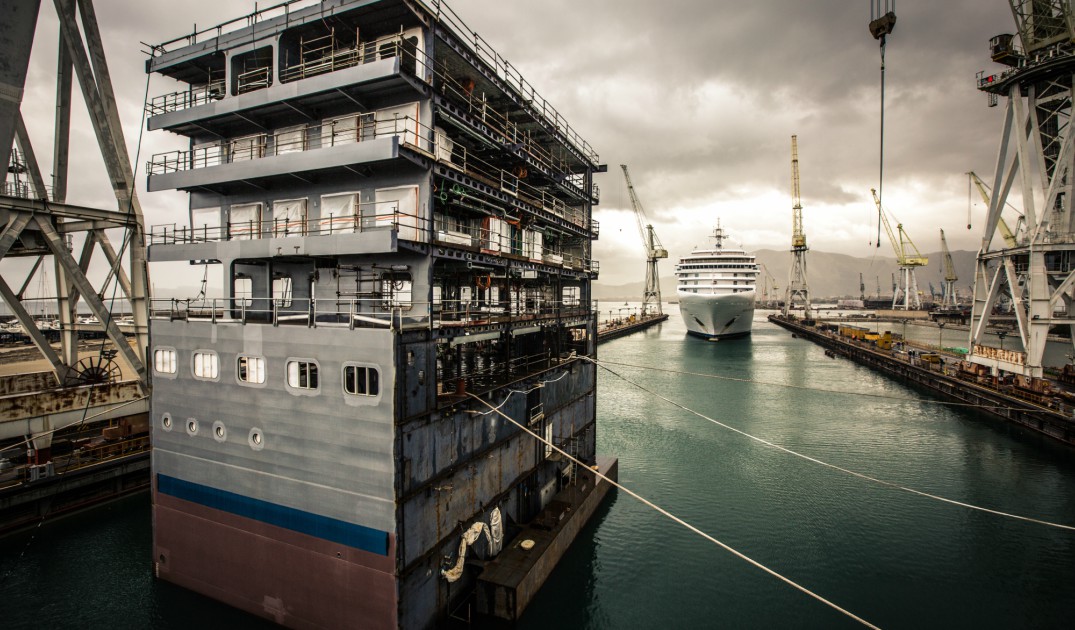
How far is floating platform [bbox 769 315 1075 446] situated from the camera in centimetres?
2903

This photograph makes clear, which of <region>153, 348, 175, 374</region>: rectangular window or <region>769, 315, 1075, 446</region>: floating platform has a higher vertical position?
<region>153, 348, 175, 374</region>: rectangular window

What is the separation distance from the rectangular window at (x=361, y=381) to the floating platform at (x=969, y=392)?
96.4 ft

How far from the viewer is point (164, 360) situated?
14.6m

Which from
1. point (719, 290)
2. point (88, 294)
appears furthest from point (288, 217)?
point (719, 290)

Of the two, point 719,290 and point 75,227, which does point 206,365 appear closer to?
point 75,227

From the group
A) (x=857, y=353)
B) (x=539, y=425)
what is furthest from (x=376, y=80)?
(x=857, y=353)

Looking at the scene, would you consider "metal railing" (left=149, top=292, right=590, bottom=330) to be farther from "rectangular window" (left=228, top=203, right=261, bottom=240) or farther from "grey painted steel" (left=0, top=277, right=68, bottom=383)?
"grey painted steel" (left=0, top=277, right=68, bottom=383)

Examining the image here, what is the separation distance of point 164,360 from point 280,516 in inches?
252

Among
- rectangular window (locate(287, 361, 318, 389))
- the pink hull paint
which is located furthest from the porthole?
the pink hull paint

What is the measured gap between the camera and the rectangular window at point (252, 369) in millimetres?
12797

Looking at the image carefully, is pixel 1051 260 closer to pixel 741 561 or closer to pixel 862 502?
pixel 862 502

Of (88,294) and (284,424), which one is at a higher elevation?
(88,294)

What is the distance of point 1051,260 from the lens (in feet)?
107

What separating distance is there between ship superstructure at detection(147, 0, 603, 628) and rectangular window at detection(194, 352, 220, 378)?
0.09m
